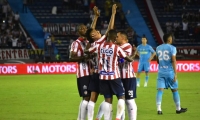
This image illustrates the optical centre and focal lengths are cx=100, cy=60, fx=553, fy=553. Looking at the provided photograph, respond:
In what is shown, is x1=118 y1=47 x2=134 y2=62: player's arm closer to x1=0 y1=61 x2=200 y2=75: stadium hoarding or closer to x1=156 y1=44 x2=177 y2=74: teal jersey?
x1=156 y1=44 x2=177 y2=74: teal jersey

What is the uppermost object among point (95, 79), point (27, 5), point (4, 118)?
point (27, 5)

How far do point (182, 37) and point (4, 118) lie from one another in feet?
101

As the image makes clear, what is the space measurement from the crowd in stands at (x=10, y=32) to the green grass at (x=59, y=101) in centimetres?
1124

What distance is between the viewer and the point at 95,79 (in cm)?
1205

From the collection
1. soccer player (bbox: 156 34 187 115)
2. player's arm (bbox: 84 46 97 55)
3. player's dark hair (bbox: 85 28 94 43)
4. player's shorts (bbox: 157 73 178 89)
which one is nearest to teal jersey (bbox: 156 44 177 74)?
soccer player (bbox: 156 34 187 115)

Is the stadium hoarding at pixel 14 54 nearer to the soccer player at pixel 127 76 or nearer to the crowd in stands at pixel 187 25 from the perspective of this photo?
the crowd in stands at pixel 187 25

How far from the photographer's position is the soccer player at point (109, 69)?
37.6 ft

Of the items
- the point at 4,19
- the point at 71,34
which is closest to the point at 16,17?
the point at 4,19

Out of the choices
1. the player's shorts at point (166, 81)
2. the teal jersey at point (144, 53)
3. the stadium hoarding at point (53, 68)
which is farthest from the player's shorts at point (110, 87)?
the stadium hoarding at point (53, 68)

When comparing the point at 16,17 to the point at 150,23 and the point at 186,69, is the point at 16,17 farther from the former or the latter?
the point at 186,69

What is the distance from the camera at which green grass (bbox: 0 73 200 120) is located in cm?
1491

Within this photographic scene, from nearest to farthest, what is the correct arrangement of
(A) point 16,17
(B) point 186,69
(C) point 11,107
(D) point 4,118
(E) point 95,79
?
(E) point 95,79, (D) point 4,118, (C) point 11,107, (B) point 186,69, (A) point 16,17

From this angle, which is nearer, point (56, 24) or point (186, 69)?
point (186, 69)

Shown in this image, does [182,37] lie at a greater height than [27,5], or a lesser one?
lesser
